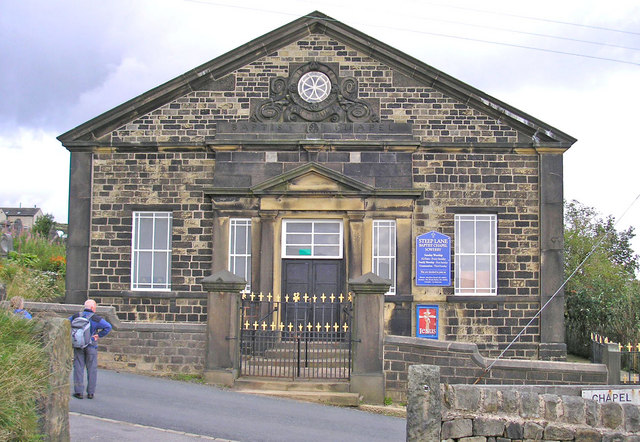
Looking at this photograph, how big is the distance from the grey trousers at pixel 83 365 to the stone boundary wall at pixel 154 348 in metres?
2.63

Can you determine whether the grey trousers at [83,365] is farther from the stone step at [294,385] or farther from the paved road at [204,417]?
→ the stone step at [294,385]

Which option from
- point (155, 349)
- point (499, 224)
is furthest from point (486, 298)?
point (155, 349)

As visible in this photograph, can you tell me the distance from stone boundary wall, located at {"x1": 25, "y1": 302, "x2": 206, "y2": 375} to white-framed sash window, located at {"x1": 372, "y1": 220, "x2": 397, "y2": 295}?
4.94 m

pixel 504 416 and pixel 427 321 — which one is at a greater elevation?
pixel 427 321

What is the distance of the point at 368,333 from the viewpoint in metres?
12.9

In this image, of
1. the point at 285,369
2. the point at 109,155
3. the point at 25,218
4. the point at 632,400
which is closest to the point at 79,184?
the point at 109,155

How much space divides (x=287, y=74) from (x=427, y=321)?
6.78 m

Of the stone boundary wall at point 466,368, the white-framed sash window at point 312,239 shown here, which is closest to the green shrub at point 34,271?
the white-framed sash window at point 312,239

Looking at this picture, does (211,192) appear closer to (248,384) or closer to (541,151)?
(248,384)

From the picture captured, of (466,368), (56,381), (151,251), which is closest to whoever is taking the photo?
(56,381)

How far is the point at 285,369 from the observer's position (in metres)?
13.8

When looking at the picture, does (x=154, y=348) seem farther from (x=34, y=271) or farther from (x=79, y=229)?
(x=34, y=271)

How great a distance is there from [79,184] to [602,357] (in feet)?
40.0

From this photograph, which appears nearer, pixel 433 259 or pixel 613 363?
pixel 613 363
